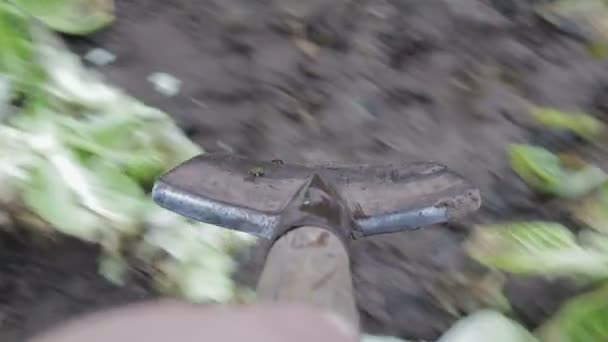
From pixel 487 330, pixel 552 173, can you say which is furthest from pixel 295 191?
pixel 552 173

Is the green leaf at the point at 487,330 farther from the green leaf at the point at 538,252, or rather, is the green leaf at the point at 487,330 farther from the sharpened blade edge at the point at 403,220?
the sharpened blade edge at the point at 403,220

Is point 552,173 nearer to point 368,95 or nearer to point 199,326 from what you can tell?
point 368,95

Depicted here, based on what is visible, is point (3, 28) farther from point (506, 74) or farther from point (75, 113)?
point (506, 74)

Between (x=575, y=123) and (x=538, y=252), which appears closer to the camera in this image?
(x=538, y=252)

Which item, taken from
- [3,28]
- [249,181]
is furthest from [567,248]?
[3,28]

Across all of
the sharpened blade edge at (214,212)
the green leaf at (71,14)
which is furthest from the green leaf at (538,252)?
the green leaf at (71,14)
